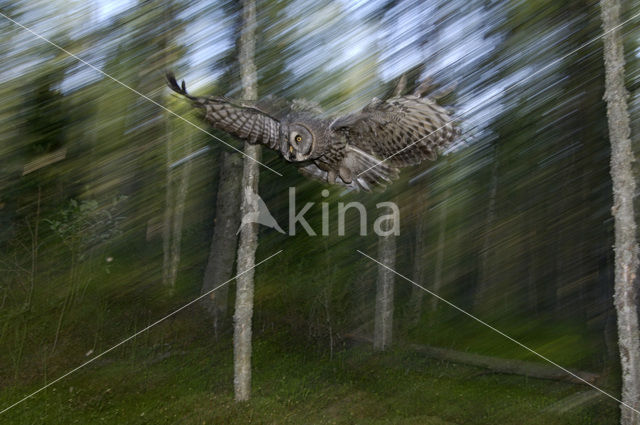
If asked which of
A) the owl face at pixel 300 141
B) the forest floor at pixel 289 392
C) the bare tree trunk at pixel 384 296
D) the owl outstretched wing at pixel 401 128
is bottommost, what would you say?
the forest floor at pixel 289 392

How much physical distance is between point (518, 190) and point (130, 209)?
1.45 meters

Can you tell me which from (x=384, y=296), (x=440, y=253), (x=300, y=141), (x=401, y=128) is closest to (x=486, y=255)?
(x=440, y=253)

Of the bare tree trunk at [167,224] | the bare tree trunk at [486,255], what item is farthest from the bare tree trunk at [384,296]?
the bare tree trunk at [167,224]

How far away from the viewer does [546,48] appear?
162cm

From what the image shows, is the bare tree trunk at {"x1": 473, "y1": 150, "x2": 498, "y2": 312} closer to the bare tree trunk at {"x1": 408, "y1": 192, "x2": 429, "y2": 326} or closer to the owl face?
the bare tree trunk at {"x1": 408, "y1": 192, "x2": 429, "y2": 326}

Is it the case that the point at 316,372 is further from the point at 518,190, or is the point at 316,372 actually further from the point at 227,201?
the point at 518,190

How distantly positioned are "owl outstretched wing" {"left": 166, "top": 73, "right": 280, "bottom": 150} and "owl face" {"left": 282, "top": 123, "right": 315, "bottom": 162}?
0.06 m

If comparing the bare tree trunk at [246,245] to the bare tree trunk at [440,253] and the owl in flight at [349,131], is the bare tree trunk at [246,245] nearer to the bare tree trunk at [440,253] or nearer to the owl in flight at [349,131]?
the owl in flight at [349,131]

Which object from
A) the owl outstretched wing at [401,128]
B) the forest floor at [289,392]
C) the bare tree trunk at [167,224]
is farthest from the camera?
the bare tree trunk at [167,224]

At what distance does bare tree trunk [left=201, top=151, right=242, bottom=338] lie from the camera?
1.85 meters

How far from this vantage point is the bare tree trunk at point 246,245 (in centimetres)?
152

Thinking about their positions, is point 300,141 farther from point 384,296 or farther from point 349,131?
point 384,296

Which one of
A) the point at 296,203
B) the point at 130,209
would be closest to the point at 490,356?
the point at 296,203

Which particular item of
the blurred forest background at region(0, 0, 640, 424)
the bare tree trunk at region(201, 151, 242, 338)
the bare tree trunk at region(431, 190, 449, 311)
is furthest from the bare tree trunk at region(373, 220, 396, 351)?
the bare tree trunk at region(201, 151, 242, 338)
